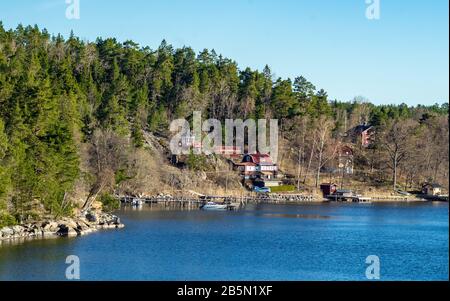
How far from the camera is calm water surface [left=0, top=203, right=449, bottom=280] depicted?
39688 mm

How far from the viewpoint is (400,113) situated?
13088cm

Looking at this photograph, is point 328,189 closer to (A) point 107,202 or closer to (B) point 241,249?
(A) point 107,202

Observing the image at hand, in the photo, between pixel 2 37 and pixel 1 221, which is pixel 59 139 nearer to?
pixel 1 221

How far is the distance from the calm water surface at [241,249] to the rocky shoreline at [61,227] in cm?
150

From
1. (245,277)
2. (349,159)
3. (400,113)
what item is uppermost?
(400,113)

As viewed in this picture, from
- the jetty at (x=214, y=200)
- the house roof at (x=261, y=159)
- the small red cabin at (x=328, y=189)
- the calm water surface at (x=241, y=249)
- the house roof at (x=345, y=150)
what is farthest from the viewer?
the house roof at (x=345, y=150)

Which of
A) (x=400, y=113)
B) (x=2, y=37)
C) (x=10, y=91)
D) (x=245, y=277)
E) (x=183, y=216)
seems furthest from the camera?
(x=400, y=113)

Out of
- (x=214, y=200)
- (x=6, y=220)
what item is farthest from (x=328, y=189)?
(x=6, y=220)

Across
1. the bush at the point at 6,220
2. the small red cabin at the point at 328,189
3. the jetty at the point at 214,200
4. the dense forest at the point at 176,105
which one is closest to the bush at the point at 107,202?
the dense forest at the point at 176,105

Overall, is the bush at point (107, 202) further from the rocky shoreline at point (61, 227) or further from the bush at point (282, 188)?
the bush at point (282, 188)

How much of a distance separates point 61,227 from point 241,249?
42.3 feet

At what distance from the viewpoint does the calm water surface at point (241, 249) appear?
39.7 m
